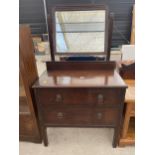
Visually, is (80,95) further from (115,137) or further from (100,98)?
(115,137)

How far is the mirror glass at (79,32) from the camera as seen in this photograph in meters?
1.44

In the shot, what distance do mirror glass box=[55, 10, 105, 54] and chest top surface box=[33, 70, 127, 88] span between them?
225mm

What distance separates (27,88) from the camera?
1274 mm

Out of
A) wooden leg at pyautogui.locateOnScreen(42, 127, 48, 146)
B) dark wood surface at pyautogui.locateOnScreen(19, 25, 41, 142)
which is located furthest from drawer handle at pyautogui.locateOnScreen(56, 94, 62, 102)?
wooden leg at pyautogui.locateOnScreen(42, 127, 48, 146)

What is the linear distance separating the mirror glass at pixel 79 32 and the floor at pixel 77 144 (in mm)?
884

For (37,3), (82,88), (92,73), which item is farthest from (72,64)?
(37,3)

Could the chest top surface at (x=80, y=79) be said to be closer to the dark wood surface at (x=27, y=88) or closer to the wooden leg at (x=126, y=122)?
the dark wood surface at (x=27, y=88)

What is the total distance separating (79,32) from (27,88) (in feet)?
2.35

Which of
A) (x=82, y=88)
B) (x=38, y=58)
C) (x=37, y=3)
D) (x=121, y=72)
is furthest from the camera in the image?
(x=37, y=3)
